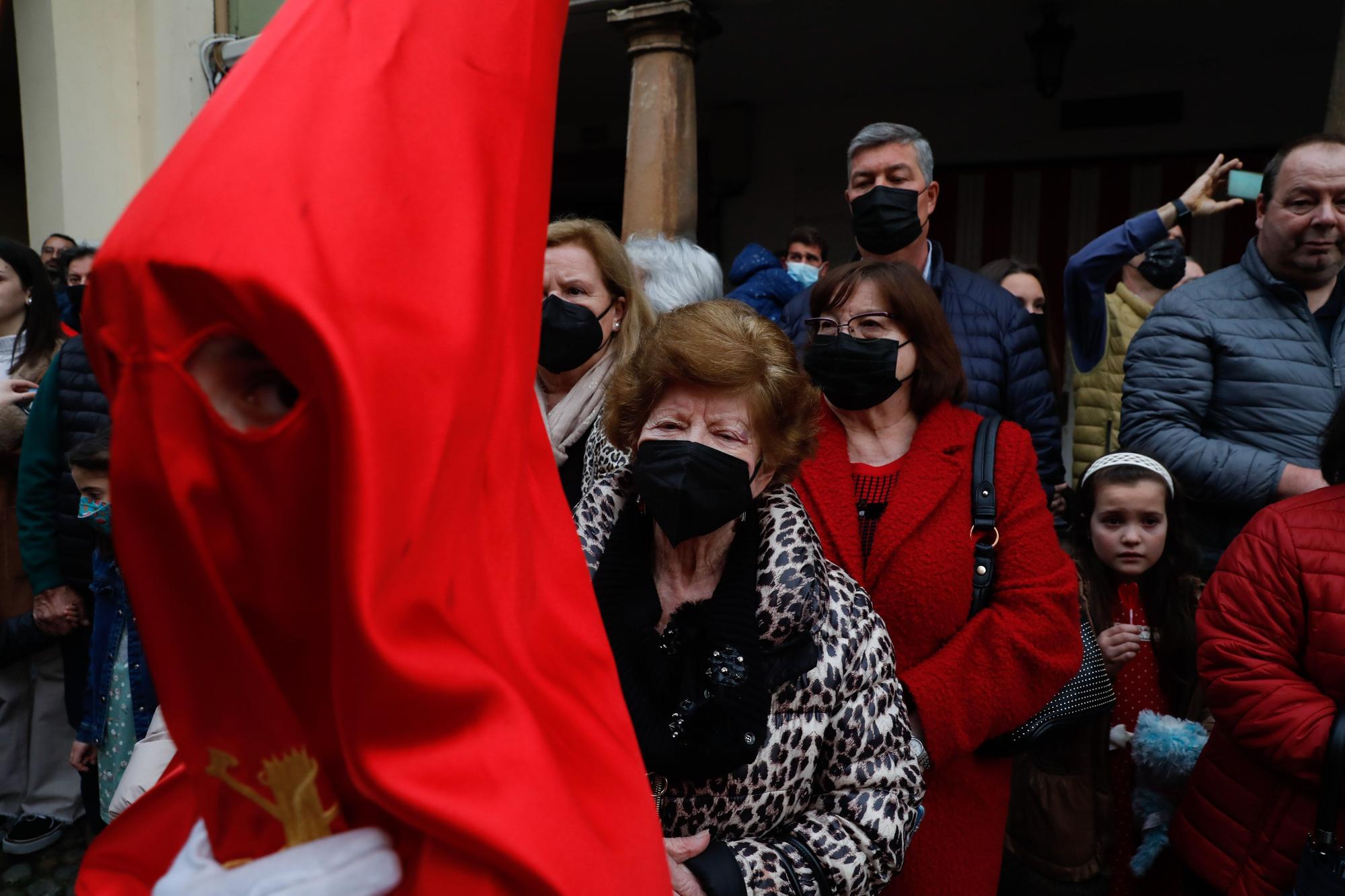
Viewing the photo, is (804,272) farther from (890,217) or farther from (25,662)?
(25,662)

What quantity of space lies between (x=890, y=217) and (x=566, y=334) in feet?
3.69

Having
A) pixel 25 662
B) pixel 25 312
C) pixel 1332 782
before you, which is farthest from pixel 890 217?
pixel 25 662

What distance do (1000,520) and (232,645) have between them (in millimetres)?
1845

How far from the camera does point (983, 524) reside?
7.50ft

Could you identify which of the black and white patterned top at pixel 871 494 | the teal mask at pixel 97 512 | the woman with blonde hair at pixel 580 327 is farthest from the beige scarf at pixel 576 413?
the teal mask at pixel 97 512

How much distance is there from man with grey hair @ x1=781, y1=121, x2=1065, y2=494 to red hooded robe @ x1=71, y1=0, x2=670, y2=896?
2.13 m

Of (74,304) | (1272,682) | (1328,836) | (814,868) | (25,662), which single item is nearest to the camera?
(814,868)

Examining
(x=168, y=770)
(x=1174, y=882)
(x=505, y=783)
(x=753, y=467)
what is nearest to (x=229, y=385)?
(x=505, y=783)

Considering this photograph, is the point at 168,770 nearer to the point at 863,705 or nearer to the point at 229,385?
the point at 229,385

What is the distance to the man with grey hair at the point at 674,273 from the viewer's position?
3.37 m

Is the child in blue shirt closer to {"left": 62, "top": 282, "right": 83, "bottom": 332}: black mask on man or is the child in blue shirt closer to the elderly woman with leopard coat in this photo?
the elderly woman with leopard coat

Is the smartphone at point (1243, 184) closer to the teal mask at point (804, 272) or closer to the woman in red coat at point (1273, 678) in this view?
the woman in red coat at point (1273, 678)

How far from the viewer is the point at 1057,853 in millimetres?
2709

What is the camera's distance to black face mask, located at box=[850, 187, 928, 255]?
3176mm
